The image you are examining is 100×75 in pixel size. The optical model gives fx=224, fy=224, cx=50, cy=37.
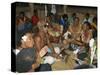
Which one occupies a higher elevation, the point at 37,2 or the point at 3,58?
the point at 37,2

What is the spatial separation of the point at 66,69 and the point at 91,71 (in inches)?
10.6

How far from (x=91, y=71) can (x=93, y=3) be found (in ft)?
2.07

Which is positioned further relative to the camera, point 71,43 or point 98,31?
point 98,31

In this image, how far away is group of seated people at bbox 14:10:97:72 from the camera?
180 cm

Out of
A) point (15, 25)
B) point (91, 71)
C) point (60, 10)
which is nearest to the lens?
point (15, 25)

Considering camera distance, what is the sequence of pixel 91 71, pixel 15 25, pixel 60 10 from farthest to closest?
pixel 91 71, pixel 60 10, pixel 15 25

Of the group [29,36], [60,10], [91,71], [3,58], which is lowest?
[91,71]

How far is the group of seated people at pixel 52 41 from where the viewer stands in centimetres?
180

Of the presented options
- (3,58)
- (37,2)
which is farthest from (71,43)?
(3,58)

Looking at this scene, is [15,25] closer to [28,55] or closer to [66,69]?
[28,55]

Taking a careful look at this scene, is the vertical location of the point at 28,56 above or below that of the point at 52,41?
below

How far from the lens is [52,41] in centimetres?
190

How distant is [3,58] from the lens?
177 cm

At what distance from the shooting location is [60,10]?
193 centimetres
